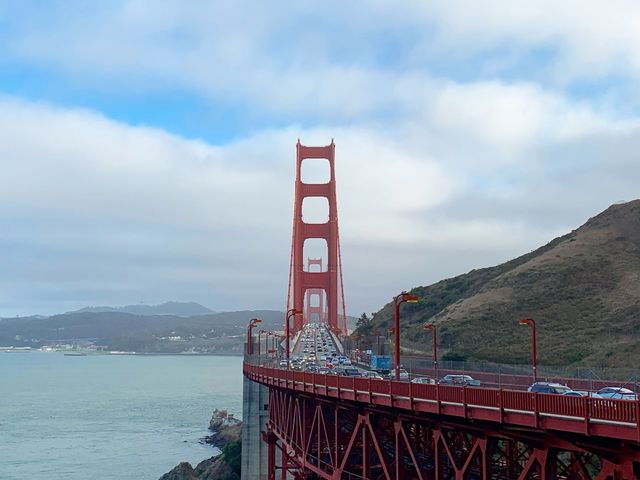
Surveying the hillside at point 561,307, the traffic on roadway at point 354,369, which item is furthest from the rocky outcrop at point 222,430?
the hillside at point 561,307

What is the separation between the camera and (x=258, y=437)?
52188 millimetres

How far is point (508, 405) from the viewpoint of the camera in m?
16.7

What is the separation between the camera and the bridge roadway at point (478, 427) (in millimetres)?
14445

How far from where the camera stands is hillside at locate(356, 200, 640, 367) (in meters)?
61.7

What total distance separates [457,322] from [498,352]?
12795mm

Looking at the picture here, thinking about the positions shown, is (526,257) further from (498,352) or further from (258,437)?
(258,437)

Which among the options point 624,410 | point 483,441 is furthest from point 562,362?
point 624,410

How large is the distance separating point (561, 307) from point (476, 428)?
59725 mm

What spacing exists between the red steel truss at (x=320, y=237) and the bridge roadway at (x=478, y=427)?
77.1 m

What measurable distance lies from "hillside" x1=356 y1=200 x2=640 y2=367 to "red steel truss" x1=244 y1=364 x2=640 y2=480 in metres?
30.9

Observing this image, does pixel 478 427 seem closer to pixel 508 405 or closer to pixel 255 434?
pixel 508 405

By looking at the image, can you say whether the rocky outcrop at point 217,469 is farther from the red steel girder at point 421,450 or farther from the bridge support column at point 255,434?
the red steel girder at point 421,450

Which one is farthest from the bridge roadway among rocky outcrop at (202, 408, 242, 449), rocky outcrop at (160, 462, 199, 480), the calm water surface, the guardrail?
rocky outcrop at (202, 408, 242, 449)

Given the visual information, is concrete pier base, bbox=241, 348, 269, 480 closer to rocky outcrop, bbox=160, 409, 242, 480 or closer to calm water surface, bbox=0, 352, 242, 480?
rocky outcrop, bbox=160, 409, 242, 480
